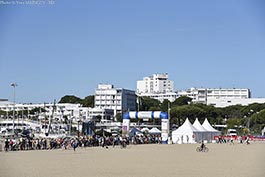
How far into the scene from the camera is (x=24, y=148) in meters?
44.3

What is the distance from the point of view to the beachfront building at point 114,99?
549 ft

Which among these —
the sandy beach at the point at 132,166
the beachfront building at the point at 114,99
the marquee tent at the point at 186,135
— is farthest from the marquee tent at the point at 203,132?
the beachfront building at the point at 114,99

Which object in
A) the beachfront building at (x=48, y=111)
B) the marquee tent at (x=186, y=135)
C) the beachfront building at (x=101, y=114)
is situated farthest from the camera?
the beachfront building at (x=101, y=114)

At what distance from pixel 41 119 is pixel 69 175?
116 meters

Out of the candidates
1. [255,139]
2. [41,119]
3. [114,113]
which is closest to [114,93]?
[114,113]

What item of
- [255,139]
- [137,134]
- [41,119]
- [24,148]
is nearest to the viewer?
[24,148]

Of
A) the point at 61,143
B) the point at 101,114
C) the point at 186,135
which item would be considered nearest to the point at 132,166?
the point at 61,143

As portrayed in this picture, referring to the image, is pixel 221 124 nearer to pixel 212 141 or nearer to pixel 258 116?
pixel 258 116

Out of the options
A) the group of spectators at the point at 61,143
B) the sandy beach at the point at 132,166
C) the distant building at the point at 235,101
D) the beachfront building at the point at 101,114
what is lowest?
the sandy beach at the point at 132,166

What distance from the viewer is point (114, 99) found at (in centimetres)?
16925

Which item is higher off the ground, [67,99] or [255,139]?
[67,99]

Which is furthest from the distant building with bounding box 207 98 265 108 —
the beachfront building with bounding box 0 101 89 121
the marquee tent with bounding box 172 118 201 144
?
the marquee tent with bounding box 172 118 201 144

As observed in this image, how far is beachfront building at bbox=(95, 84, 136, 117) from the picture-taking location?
549 feet

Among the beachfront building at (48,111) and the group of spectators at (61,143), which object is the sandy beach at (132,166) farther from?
the beachfront building at (48,111)
